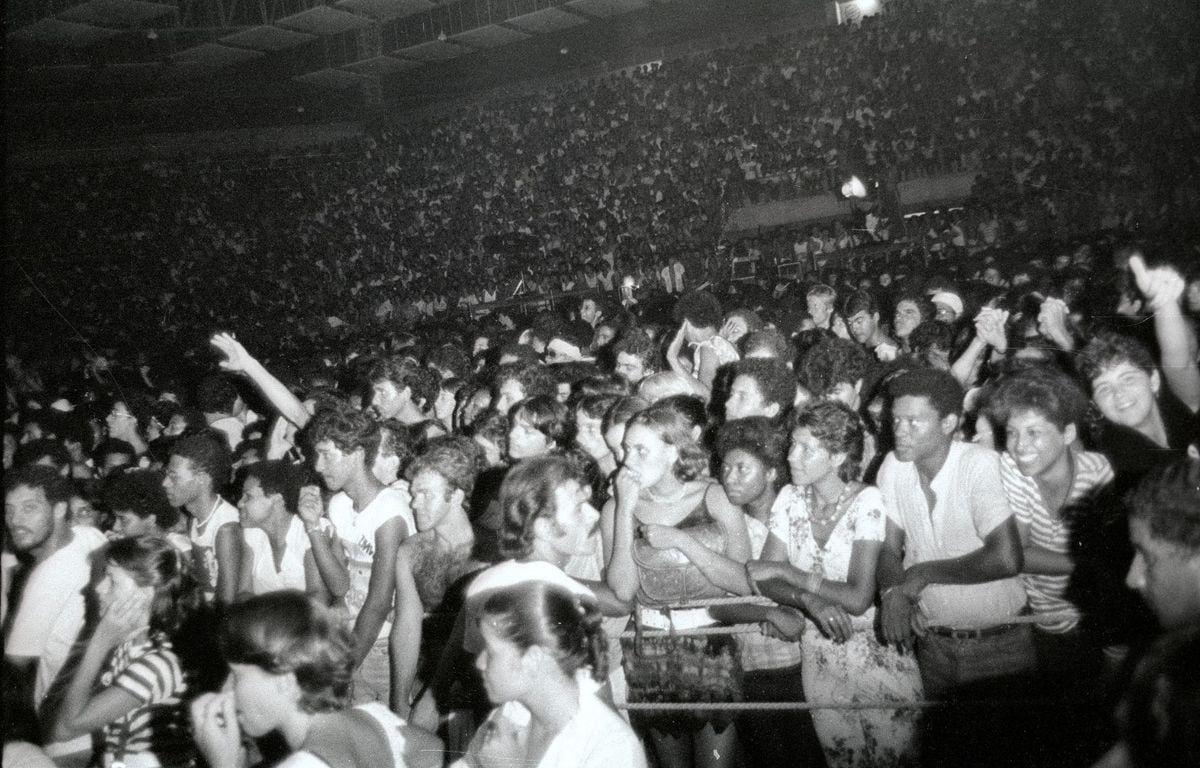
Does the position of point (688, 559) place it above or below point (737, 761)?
above

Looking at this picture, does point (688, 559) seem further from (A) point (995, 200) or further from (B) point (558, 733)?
(A) point (995, 200)

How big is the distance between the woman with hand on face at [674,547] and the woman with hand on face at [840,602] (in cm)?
19

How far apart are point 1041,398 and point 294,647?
2.50 metres

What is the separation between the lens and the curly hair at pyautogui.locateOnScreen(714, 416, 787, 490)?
3.36m

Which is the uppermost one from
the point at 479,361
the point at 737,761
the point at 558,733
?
the point at 479,361

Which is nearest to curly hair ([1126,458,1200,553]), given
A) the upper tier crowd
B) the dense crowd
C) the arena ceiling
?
the dense crowd

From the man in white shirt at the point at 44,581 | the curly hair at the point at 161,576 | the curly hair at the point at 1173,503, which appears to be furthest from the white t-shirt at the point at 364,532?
the curly hair at the point at 1173,503

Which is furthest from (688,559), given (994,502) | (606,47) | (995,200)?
(606,47)

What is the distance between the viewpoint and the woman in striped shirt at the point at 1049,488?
2.99 meters

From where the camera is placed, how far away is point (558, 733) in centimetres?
211

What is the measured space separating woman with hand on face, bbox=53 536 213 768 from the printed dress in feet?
6.85

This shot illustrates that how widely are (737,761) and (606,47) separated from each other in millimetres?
16377

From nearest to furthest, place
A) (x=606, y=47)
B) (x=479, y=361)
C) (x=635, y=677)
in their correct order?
(x=635, y=677), (x=479, y=361), (x=606, y=47)

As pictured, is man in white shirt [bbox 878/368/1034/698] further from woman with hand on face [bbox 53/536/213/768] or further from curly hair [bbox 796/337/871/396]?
woman with hand on face [bbox 53/536/213/768]
